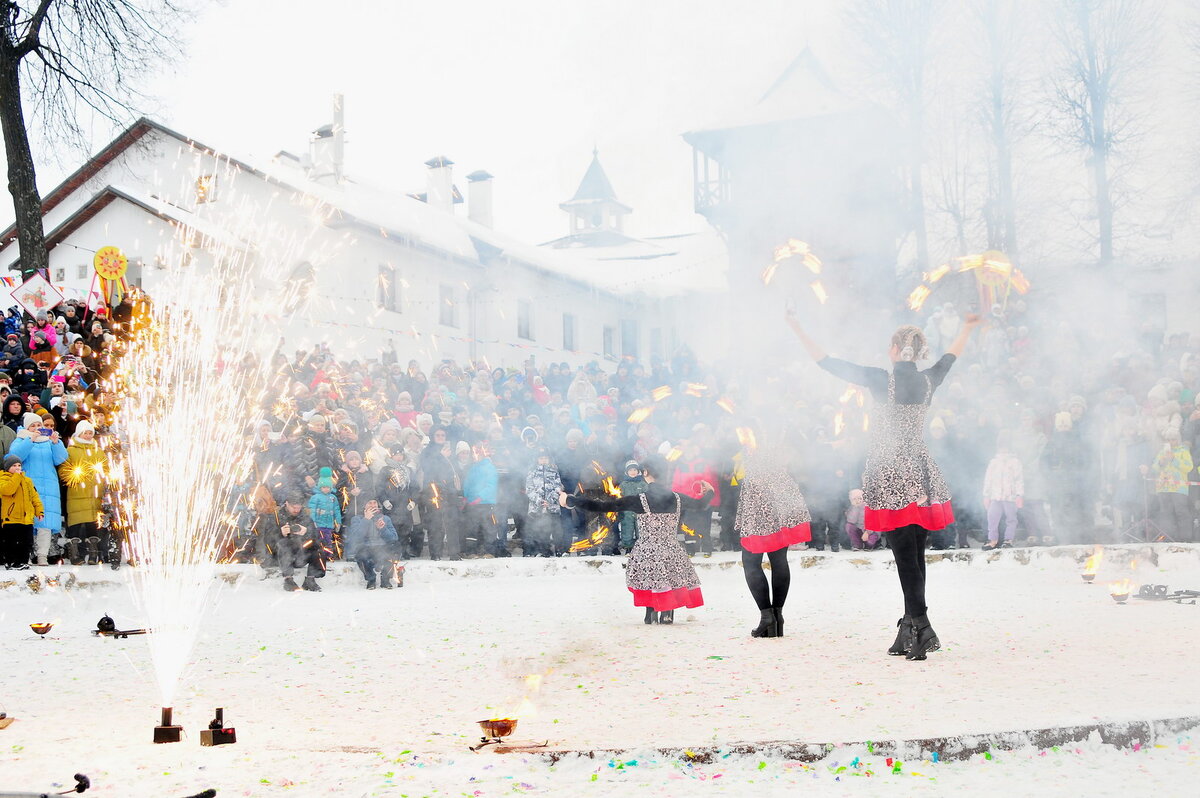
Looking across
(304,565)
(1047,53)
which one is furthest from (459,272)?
(1047,53)

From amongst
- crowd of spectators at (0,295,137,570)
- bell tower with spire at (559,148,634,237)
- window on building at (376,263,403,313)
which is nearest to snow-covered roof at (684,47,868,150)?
crowd of spectators at (0,295,137,570)

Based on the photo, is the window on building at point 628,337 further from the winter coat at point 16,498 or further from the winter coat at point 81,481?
the winter coat at point 16,498

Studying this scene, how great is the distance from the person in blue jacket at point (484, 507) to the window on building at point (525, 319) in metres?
18.5

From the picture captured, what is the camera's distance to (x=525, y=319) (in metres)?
32.3

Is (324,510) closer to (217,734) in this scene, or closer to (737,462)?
(737,462)

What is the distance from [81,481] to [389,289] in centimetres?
1556

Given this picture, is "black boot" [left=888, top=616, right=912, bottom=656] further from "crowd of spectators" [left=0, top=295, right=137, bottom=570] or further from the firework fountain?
"crowd of spectators" [left=0, top=295, right=137, bottom=570]

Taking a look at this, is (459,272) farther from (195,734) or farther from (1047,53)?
(195,734)

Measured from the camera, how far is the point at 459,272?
29703mm

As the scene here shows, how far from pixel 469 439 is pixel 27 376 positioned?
582cm

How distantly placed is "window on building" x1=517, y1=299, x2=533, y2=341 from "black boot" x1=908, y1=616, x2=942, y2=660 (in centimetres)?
2566

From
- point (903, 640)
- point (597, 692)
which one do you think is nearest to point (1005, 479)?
point (903, 640)

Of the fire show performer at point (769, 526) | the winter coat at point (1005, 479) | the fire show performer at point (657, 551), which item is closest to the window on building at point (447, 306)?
the winter coat at point (1005, 479)

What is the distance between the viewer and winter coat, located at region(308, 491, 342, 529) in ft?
39.1
